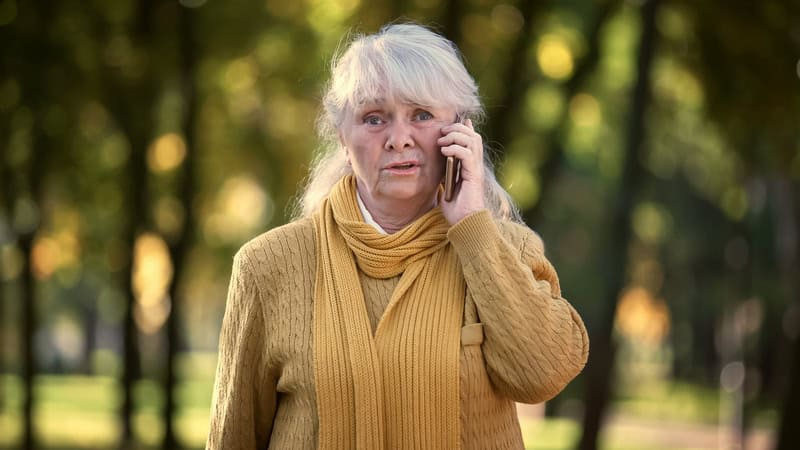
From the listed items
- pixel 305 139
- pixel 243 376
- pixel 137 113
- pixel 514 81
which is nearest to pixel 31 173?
pixel 137 113

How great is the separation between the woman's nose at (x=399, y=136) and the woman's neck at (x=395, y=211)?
191 mm

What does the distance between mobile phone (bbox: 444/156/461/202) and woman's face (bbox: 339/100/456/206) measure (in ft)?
0.17

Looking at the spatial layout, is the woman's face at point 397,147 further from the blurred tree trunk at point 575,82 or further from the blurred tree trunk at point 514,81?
the blurred tree trunk at point 575,82

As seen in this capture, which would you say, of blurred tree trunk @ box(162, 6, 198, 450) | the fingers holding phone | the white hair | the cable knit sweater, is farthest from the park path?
the fingers holding phone

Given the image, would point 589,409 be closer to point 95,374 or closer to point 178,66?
point 178,66

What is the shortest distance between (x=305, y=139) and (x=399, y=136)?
17.4 meters

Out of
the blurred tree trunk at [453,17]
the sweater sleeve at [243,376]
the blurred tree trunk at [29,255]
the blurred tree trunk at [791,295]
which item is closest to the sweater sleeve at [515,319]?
the sweater sleeve at [243,376]

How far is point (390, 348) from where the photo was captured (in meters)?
3.52

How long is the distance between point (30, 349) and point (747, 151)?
1181 centimetres

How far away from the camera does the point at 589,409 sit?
13484 mm

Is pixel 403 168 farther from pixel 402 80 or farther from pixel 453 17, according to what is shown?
pixel 453 17

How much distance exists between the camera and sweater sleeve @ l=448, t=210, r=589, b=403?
11.4 feet

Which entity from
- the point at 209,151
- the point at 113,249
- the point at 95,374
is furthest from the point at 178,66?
the point at 95,374

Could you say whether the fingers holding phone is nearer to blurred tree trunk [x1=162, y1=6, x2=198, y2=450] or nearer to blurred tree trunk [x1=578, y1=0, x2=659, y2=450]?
blurred tree trunk [x1=578, y1=0, x2=659, y2=450]
